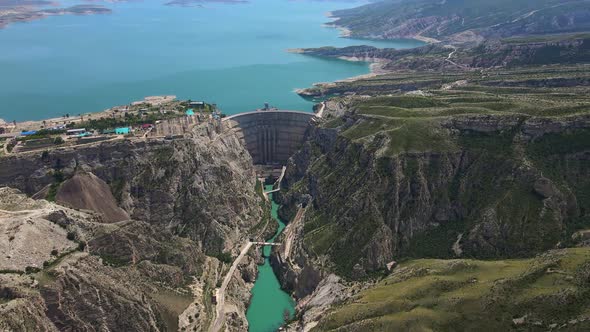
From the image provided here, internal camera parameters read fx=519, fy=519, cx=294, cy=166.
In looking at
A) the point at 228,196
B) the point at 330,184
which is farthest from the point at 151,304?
the point at 330,184

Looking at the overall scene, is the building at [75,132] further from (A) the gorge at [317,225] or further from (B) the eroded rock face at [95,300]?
(B) the eroded rock face at [95,300]

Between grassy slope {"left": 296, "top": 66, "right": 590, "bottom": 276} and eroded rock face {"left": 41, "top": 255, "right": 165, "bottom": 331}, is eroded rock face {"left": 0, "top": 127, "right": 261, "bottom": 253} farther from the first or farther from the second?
eroded rock face {"left": 41, "top": 255, "right": 165, "bottom": 331}

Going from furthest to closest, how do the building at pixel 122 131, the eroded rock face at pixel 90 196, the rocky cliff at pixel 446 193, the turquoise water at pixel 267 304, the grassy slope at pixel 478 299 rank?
the building at pixel 122 131
the eroded rock face at pixel 90 196
the rocky cliff at pixel 446 193
the turquoise water at pixel 267 304
the grassy slope at pixel 478 299

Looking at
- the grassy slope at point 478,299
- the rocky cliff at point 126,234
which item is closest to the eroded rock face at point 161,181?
the rocky cliff at point 126,234

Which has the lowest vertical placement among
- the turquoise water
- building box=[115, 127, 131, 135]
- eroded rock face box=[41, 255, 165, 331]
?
the turquoise water

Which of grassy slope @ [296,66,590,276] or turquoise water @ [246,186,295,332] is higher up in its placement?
grassy slope @ [296,66,590,276]

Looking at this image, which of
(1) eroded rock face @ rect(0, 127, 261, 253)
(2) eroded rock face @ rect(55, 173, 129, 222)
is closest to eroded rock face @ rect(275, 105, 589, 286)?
(1) eroded rock face @ rect(0, 127, 261, 253)
